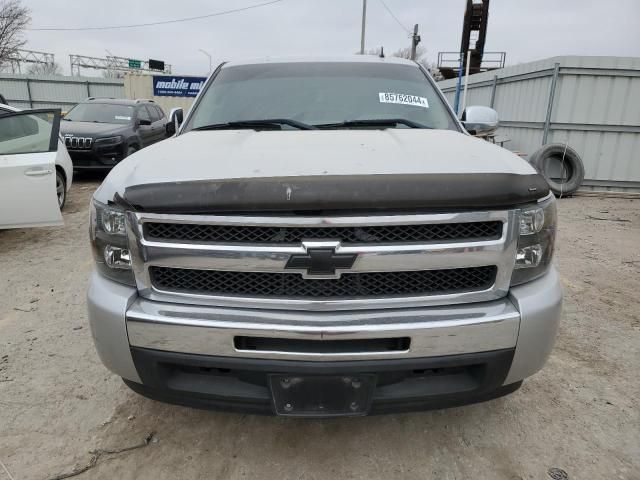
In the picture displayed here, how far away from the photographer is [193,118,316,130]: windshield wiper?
8.58 feet

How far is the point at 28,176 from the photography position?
4.54 m

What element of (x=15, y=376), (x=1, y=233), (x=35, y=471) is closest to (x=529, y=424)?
(x=35, y=471)

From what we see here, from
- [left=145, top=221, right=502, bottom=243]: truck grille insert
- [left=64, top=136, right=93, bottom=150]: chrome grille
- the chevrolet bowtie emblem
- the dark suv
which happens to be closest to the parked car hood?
the dark suv

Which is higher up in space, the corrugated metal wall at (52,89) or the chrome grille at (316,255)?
the chrome grille at (316,255)

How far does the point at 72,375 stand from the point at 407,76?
9.64 feet

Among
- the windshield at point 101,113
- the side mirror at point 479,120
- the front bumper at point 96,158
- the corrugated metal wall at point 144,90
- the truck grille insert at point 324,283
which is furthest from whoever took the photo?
the corrugated metal wall at point 144,90

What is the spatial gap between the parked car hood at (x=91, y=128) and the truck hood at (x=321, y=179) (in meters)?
7.87

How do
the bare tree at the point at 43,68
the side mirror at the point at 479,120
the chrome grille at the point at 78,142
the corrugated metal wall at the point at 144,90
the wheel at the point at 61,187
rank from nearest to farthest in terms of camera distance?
1. the side mirror at the point at 479,120
2. the wheel at the point at 61,187
3. the chrome grille at the point at 78,142
4. the corrugated metal wall at the point at 144,90
5. the bare tree at the point at 43,68

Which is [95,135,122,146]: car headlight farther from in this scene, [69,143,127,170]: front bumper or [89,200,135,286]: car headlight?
[89,200,135,286]: car headlight

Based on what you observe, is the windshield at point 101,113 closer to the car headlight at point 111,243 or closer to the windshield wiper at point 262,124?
the windshield wiper at point 262,124

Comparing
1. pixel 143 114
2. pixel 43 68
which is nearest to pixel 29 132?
pixel 143 114

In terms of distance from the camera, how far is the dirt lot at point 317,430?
199 centimetres

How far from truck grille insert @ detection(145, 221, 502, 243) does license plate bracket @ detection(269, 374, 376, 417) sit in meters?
0.51

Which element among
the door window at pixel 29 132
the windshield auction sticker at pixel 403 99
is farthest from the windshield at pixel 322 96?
the door window at pixel 29 132
